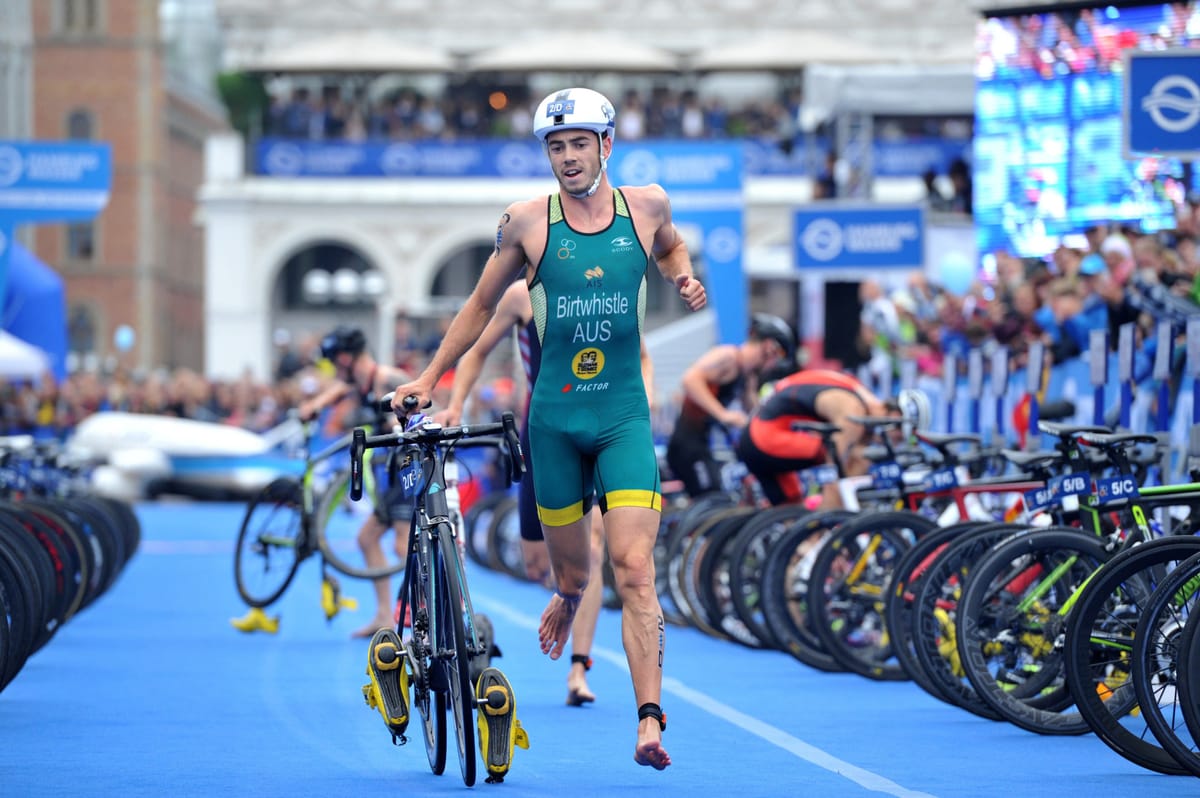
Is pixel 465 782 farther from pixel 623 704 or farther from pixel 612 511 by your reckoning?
pixel 623 704

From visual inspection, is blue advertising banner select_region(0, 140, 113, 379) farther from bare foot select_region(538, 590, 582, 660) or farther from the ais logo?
the ais logo

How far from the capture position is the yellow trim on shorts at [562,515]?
8.02 meters

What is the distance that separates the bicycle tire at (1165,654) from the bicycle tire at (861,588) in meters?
3.68

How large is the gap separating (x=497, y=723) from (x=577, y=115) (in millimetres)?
1980

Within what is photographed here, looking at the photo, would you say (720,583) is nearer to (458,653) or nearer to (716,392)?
(716,392)

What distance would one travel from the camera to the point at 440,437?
25.8ft

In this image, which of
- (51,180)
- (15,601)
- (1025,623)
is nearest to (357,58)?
(51,180)

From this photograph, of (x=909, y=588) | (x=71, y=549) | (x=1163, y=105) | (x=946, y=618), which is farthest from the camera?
(x=71, y=549)

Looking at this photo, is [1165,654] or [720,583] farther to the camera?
[720,583]

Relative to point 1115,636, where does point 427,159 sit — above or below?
above

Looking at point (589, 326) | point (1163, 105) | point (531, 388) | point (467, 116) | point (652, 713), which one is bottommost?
point (652, 713)

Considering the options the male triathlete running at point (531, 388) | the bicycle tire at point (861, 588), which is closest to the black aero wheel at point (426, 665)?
the male triathlete running at point (531, 388)

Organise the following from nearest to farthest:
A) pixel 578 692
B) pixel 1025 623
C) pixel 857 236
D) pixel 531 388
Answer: pixel 1025 623, pixel 578 692, pixel 531 388, pixel 857 236

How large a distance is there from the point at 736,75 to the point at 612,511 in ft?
182
